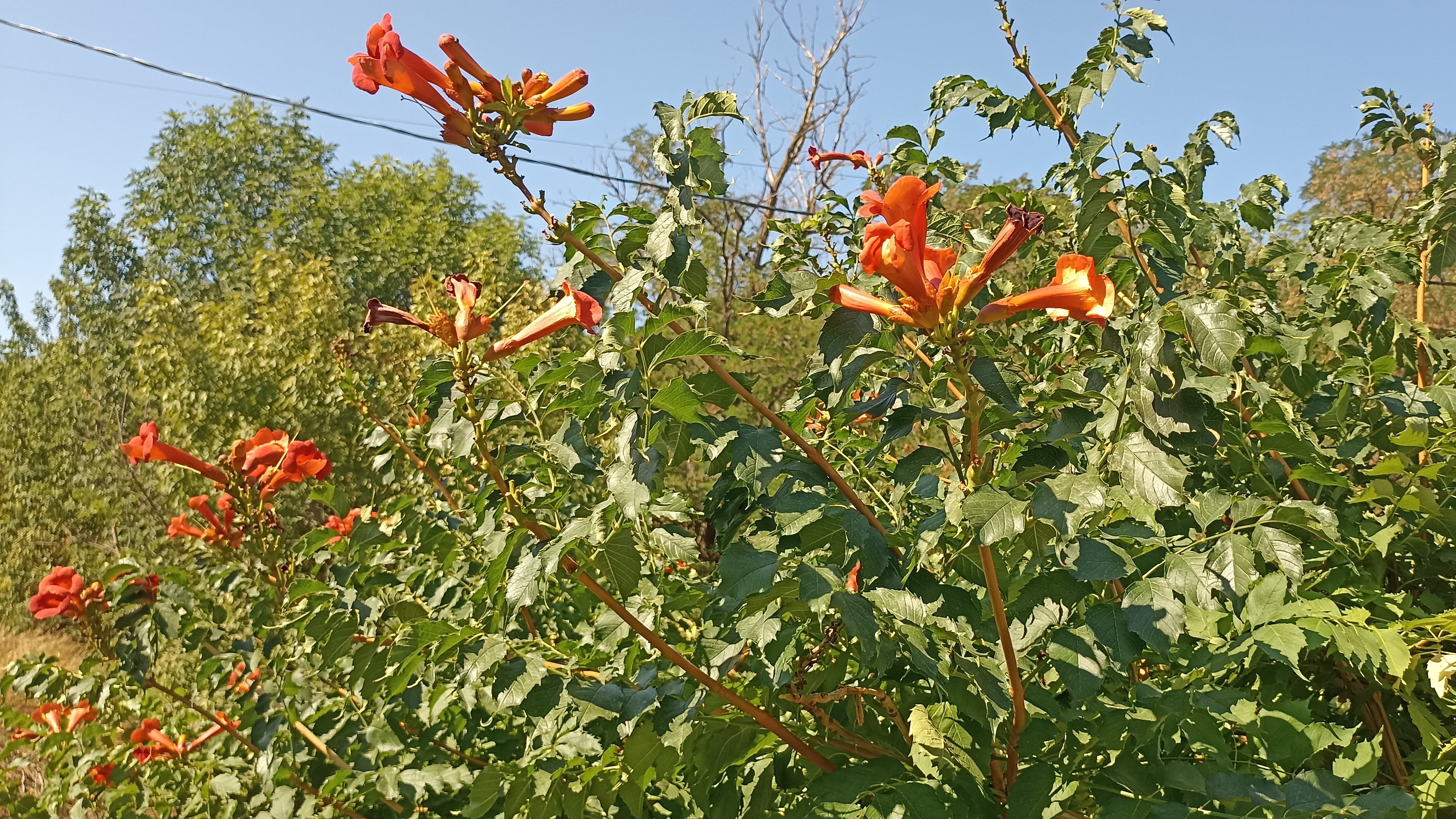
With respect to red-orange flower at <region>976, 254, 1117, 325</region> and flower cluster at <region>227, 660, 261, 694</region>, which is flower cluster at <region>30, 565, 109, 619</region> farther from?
red-orange flower at <region>976, 254, 1117, 325</region>

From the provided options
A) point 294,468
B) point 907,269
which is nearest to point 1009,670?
point 907,269

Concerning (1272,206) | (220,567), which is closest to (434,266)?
(220,567)

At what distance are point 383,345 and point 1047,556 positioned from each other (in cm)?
980

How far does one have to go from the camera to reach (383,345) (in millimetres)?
9852

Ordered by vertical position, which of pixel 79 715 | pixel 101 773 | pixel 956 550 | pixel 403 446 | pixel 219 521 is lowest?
pixel 101 773

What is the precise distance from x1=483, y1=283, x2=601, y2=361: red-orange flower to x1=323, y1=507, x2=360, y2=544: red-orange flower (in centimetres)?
72

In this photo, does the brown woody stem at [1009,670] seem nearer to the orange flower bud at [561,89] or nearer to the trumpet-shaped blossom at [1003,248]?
the trumpet-shaped blossom at [1003,248]

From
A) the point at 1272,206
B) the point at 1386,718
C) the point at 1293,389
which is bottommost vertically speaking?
the point at 1386,718

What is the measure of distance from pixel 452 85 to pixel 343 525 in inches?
73.1

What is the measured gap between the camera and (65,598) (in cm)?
243

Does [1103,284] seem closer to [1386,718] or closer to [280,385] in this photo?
[1386,718]

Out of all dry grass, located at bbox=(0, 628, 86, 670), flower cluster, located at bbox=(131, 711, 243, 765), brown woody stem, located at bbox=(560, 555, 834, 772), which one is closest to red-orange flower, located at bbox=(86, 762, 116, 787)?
flower cluster, located at bbox=(131, 711, 243, 765)

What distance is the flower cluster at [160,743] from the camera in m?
2.90

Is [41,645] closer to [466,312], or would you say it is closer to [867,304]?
[466,312]
